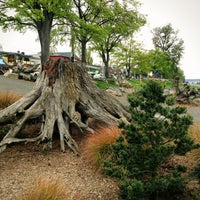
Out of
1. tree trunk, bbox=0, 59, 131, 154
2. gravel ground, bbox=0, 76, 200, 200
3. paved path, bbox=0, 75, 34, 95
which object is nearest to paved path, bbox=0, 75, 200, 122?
paved path, bbox=0, 75, 34, 95

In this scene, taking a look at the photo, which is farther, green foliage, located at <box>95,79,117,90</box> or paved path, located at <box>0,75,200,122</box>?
green foliage, located at <box>95,79,117,90</box>

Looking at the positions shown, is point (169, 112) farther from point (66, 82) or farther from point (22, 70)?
point (22, 70)

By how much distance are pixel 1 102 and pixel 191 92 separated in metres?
12.1

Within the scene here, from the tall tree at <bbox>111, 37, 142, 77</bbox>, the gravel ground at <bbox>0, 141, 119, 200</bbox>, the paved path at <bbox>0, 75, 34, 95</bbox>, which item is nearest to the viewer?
the gravel ground at <bbox>0, 141, 119, 200</bbox>

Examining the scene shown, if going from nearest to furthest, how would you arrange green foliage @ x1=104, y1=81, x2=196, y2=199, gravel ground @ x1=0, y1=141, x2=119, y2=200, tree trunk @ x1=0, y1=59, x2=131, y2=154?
green foliage @ x1=104, y1=81, x2=196, y2=199
gravel ground @ x1=0, y1=141, x2=119, y2=200
tree trunk @ x1=0, y1=59, x2=131, y2=154

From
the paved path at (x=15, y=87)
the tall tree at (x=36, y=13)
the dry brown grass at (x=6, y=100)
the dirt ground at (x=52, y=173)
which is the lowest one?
the dirt ground at (x=52, y=173)

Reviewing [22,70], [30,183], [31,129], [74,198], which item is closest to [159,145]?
[74,198]

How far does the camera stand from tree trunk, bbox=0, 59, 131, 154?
538 centimetres

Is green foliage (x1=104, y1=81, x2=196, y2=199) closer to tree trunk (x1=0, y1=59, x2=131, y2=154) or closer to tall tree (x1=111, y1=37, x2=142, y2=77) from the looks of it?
tree trunk (x1=0, y1=59, x2=131, y2=154)

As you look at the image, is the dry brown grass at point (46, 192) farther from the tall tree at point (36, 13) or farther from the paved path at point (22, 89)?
the tall tree at point (36, 13)

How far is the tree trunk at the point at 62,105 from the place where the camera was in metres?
5.38

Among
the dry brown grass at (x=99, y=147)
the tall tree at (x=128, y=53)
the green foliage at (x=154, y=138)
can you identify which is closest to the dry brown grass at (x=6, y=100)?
the dry brown grass at (x=99, y=147)

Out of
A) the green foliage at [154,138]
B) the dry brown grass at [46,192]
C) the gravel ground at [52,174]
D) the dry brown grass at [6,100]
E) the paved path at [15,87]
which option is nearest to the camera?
the dry brown grass at [46,192]

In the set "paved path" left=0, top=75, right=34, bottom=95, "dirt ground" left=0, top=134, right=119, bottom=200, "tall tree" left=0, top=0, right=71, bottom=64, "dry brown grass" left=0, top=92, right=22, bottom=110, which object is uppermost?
"tall tree" left=0, top=0, right=71, bottom=64
